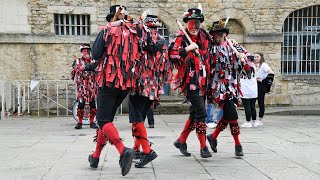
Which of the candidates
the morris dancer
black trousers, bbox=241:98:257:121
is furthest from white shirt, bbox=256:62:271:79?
the morris dancer

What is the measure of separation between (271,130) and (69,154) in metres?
4.90

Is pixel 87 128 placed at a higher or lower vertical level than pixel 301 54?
lower

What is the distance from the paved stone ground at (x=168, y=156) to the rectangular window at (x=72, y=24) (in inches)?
252

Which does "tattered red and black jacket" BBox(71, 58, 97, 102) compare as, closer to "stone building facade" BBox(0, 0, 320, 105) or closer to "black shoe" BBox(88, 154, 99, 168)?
"black shoe" BBox(88, 154, 99, 168)

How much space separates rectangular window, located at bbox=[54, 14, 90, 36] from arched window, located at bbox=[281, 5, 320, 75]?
7390 mm

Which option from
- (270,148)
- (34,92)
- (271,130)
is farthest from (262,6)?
Result: (270,148)

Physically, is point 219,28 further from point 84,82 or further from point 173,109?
point 173,109

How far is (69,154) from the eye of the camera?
668 cm

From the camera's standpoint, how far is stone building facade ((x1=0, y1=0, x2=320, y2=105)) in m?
15.5

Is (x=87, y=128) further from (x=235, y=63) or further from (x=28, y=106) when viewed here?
(x=235, y=63)

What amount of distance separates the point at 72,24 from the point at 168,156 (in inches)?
420

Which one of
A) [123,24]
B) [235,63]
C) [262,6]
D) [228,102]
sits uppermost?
[262,6]

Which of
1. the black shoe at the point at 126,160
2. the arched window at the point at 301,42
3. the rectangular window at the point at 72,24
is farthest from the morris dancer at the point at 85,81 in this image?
the arched window at the point at 301,42

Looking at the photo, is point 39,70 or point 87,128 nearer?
point 87,128
